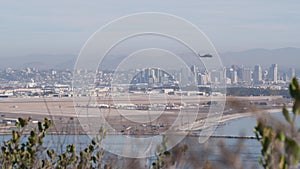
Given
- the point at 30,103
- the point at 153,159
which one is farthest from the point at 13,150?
the point at 30,103

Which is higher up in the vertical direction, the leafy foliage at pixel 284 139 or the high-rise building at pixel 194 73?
the high-rise building at pixel 194 73

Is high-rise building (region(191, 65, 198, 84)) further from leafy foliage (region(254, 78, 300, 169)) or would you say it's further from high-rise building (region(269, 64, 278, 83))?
leafy foliage (region(254, 78, 300, 169))

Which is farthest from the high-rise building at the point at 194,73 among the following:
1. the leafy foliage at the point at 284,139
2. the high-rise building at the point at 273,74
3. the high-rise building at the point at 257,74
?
the leafy foliage at the point at 284,139

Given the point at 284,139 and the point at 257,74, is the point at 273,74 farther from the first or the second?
the point at 284,139

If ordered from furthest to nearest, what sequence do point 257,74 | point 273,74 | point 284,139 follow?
point 257,74, point 273,74, point 284,139

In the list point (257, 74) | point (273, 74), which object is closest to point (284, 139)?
point (273, 74)

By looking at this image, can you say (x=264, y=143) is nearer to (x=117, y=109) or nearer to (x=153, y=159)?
(x=153, y=159)

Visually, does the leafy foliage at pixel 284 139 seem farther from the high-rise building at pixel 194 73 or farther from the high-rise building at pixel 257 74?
the high-rise building at pixel 194 73

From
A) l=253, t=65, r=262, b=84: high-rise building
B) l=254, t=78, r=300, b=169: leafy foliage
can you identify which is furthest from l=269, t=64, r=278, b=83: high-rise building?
l=254, t=78, r=300, b=169: leafy foliage
